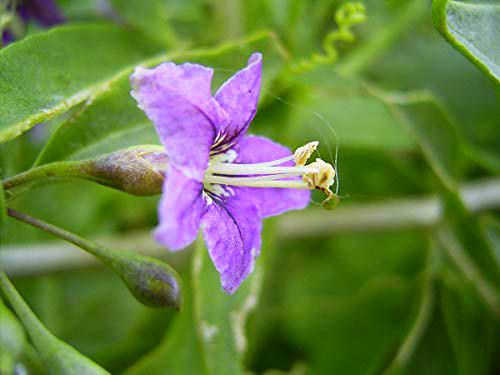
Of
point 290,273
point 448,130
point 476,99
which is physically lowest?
point 290,273

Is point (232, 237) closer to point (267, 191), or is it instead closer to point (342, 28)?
point (267, 191)

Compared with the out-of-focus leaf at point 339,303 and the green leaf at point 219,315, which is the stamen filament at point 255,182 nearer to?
the green leaf at point 219,315

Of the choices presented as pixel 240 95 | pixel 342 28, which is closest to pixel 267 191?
pixel 240 95

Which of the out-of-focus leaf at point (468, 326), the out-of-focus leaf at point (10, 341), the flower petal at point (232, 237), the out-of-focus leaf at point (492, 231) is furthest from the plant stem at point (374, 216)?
the out-of-focus leaf at point (10, 341)

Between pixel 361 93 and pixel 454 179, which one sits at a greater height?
pixel 361 93

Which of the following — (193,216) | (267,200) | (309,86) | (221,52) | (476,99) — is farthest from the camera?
(476,99)

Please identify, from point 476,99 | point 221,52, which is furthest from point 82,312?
point 476,99

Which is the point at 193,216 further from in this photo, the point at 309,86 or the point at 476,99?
the point at 476,99

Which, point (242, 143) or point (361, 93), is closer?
point (242, 143)
